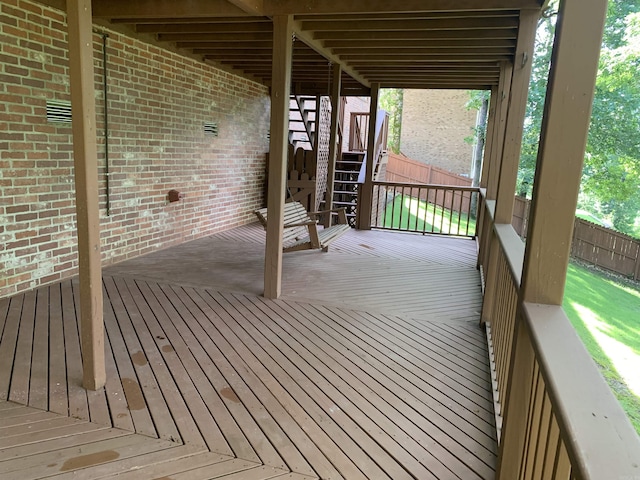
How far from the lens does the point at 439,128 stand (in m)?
21.6

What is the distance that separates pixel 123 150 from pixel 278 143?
2.17 m

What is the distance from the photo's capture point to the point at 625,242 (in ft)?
27.0

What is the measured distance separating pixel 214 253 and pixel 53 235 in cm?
203

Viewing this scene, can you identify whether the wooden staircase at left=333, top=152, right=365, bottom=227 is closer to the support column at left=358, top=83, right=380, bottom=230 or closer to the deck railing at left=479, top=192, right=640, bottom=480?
the support column at left=358, top=83, right=380, bottom=230

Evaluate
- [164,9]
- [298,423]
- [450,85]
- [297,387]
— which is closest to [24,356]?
[297,387]

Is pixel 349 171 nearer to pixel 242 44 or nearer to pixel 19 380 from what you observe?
pixel 242 44

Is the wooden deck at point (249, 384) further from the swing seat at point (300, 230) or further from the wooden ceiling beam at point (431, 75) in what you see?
Result: the wooden ceiling beam at point (431, 75)

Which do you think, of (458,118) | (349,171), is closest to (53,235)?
(349,171)

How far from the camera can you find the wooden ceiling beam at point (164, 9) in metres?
3.97

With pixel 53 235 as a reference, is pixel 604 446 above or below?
above

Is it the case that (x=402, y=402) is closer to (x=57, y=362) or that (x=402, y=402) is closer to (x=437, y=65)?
(x=57, y=362)

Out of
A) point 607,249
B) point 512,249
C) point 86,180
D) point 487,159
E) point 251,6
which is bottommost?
point 607,249

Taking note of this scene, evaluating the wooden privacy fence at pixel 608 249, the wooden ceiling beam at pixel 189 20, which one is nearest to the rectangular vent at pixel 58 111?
the wooden ceiling beam at pixel 189 20

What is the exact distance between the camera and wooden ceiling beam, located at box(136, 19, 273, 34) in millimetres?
4684
